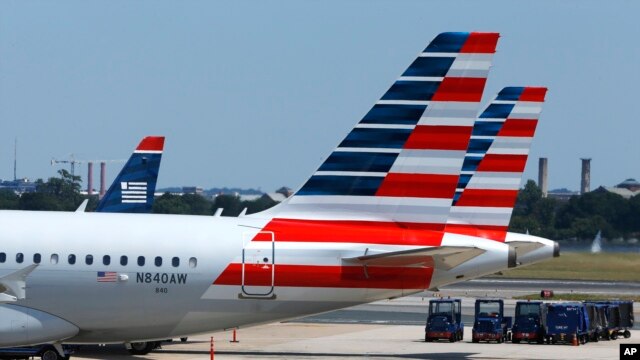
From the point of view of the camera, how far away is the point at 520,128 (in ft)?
161

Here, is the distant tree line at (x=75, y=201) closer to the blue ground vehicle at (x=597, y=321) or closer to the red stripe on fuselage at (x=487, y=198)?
the blue ground vehicle at (x=597, y=321)

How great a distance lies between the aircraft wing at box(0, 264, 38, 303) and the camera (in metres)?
35.3

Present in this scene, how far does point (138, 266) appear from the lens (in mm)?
36156

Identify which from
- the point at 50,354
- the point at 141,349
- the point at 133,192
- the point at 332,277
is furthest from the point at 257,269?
the point at 133,192

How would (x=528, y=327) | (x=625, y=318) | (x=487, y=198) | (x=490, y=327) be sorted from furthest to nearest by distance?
(x=625, y=318), (x=528, y=327), (x=490, y=327), (x=487, y=198)

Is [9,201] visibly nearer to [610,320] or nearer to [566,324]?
[610,320]

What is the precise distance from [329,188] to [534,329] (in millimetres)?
16778

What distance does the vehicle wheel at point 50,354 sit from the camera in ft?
125

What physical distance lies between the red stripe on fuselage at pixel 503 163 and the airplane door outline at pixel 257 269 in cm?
1388

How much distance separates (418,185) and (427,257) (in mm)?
2131

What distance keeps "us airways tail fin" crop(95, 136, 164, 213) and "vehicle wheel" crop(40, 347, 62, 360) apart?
14779 mm

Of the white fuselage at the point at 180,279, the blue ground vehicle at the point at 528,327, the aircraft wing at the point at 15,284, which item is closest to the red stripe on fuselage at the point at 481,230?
the blue ground vehicle at the point at 528,327

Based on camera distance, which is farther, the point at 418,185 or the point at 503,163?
the point at 503,163

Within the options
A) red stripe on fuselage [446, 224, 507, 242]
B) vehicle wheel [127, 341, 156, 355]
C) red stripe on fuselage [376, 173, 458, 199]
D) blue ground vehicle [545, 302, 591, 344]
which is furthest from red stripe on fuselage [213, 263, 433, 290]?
blue ground vehicle [545, 302, 591, 344]
